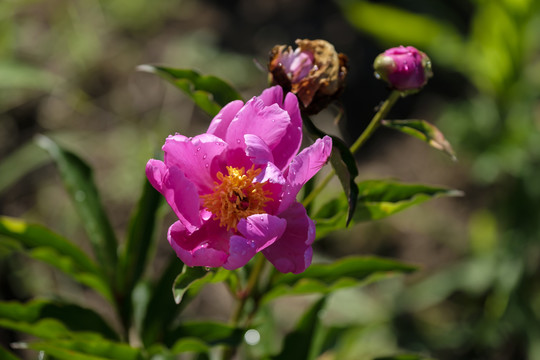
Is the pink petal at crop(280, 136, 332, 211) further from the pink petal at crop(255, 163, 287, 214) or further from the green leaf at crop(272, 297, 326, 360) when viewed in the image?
the green leaf at crop(272, 297, 326, 360)

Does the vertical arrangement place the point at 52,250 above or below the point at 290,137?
below

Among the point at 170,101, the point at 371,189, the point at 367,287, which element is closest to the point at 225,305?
the point at 367,287

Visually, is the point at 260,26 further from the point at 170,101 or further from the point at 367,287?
the point at 367,287

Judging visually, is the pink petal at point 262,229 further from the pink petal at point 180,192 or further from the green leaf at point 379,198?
the green leaf at point 379,198

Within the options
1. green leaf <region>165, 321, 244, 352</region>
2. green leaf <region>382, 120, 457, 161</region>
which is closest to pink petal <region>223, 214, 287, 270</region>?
green leaf <region>382, 120, 457, 161</region>

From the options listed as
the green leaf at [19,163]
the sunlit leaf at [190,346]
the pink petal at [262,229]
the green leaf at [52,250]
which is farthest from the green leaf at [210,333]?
the green leaf at [19,163]

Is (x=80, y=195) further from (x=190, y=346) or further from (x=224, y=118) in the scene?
(x=224, y=118)

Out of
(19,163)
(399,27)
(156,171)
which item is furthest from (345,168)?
(19,163)
